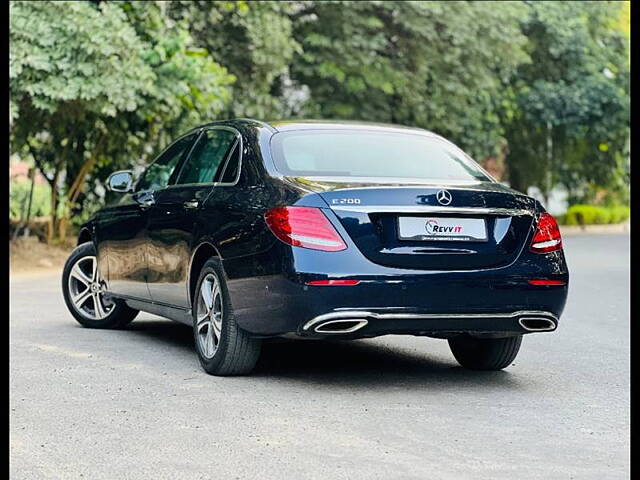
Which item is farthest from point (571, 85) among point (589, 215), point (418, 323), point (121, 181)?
point (418, 323)

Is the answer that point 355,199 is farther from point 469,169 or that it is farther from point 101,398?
point 101,398

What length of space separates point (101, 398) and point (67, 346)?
2183 millimetres

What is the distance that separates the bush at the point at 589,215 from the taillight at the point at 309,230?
101ft

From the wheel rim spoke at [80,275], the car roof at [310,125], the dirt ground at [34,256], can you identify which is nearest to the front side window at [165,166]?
the car roof at [310,125]

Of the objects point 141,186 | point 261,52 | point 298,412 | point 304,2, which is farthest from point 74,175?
point 298,412

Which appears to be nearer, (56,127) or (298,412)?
(298,412)

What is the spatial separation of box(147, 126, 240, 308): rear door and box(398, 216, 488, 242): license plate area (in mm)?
1506

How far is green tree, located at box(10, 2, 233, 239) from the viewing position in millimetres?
17172

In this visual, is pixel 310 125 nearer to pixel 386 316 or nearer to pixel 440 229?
pixel 440 229

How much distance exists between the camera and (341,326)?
282 inches

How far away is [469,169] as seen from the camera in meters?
8.25

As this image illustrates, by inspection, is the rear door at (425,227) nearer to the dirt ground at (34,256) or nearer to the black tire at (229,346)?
the black tire at (229,346)

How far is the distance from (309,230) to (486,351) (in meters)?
1.74

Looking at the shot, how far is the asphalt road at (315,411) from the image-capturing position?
5574mm
